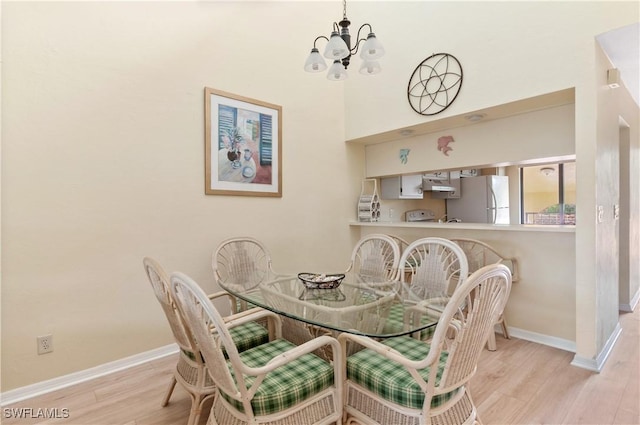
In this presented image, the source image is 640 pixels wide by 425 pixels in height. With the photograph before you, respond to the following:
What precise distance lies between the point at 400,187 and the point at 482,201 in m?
1.74

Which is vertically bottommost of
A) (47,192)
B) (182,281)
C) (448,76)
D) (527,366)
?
(527,366)

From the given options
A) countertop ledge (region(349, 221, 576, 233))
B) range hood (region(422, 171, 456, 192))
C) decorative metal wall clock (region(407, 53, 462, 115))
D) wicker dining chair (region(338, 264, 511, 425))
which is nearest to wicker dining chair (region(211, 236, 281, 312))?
wicker dining chair (region(338, 264, 511, 425))

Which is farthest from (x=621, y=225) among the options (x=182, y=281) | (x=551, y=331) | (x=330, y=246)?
(x=182, y=281)

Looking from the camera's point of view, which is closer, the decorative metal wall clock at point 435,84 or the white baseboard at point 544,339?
the white baseboard at point 544,339

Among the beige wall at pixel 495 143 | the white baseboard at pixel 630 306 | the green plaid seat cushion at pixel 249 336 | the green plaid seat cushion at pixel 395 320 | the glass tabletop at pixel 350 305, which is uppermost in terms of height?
the beige wall at pixel 495 143

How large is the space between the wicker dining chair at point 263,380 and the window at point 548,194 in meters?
5.06

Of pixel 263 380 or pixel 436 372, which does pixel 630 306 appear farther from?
pixel 263 380

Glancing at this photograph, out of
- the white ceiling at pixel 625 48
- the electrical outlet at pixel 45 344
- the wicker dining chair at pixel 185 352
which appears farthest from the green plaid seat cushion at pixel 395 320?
the white ceiling at pixel 625 48

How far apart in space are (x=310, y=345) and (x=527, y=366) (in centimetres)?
191

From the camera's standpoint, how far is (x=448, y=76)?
3029mm

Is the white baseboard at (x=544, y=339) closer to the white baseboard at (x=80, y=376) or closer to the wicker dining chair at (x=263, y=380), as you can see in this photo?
the wicker dining chair at (x=263, y=380)

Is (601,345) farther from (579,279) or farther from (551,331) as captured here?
(579,279)

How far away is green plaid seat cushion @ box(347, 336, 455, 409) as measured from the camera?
50.9 inches

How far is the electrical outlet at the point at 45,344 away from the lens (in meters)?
2.15
